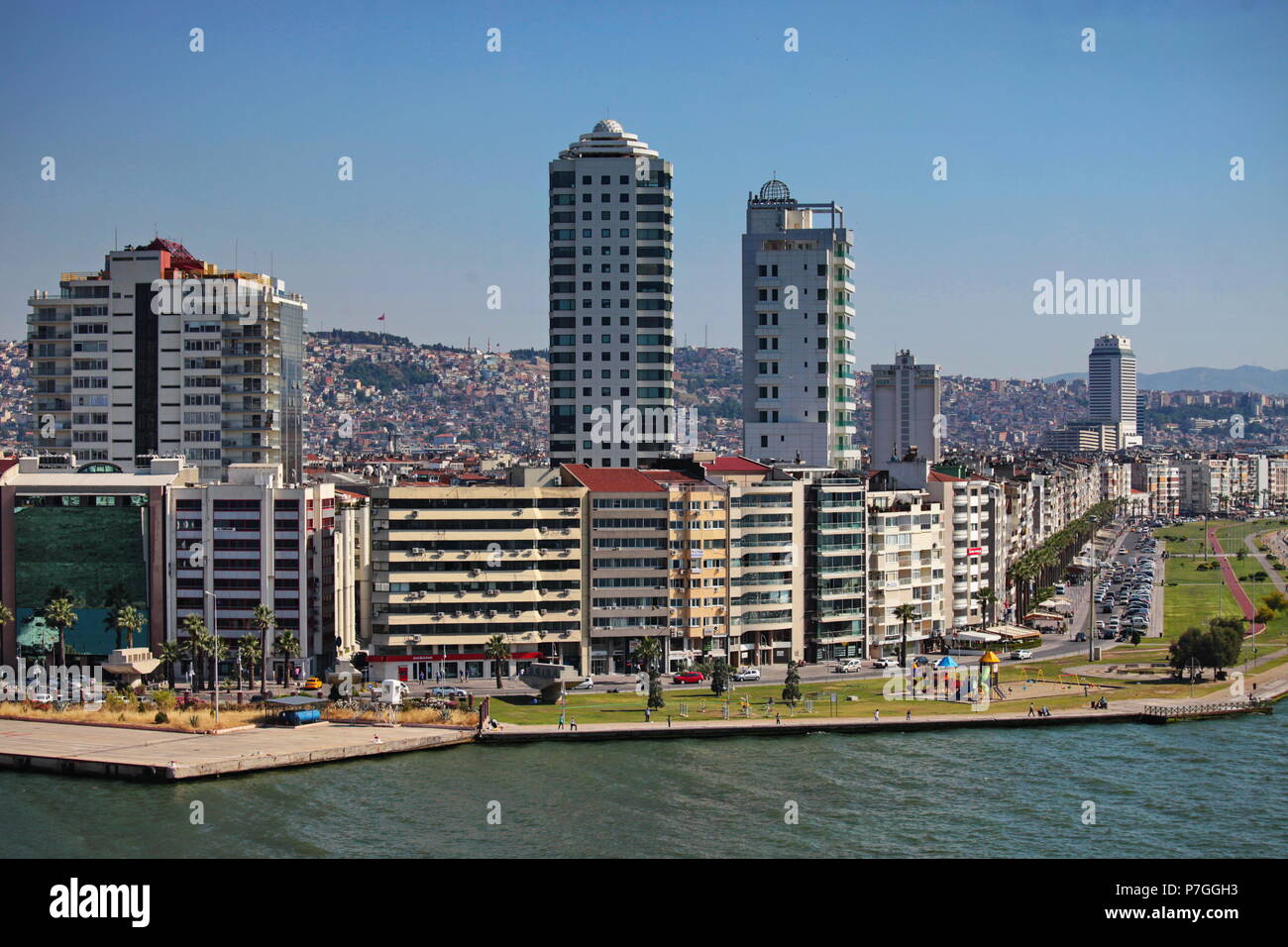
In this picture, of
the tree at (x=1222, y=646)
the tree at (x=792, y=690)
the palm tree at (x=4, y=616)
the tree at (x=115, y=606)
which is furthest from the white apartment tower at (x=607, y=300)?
the tree at (x=1222, y=646)

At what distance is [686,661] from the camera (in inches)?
2677

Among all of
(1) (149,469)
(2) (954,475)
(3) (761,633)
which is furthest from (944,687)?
(1) (149,469)

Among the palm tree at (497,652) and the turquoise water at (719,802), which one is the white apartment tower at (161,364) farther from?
the turquoise water at (719,802)

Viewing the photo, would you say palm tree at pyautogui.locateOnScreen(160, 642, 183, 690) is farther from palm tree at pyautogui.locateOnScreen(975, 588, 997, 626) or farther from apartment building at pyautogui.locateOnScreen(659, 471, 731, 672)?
palm tree at pyautogui.locateOnScreen(975, 588, 997, 626)

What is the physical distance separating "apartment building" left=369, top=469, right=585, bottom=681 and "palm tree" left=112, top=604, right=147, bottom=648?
9792 millimetres

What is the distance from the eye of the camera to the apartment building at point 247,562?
64812 mm

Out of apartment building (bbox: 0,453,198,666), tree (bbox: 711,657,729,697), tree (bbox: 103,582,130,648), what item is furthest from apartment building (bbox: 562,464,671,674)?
tree (bbox: 103,582,130,648)

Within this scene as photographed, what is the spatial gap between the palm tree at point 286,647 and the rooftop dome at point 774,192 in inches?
1593

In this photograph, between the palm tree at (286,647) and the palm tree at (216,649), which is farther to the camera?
the palm tree at (286,647)
